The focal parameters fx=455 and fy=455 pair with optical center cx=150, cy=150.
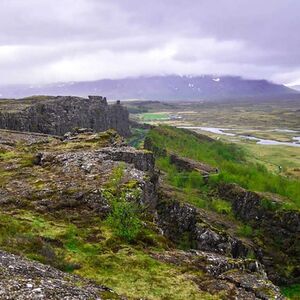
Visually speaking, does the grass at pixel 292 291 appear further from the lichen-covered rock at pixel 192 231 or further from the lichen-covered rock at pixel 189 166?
the lichen-covered rock at pixel 189 166

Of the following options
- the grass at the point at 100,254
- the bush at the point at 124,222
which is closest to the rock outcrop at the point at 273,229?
the bush at the point at 124,222

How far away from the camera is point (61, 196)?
2216 inches

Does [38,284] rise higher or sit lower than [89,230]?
higher

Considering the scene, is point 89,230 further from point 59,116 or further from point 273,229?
point 59,116

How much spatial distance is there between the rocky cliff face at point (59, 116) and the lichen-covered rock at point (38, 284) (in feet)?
268

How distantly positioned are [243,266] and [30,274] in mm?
22730

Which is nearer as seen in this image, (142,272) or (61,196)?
(142,272)

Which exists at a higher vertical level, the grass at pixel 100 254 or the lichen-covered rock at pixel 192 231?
the grass at pixel 100 254

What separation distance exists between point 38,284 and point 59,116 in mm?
100235

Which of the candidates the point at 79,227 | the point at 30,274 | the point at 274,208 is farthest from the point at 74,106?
the point at 30,274

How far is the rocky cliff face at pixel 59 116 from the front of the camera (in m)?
112

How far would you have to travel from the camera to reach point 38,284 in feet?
90.4

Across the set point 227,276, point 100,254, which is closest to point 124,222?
point 100,254

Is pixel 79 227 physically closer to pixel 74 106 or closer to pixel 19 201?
pixel 19 201
